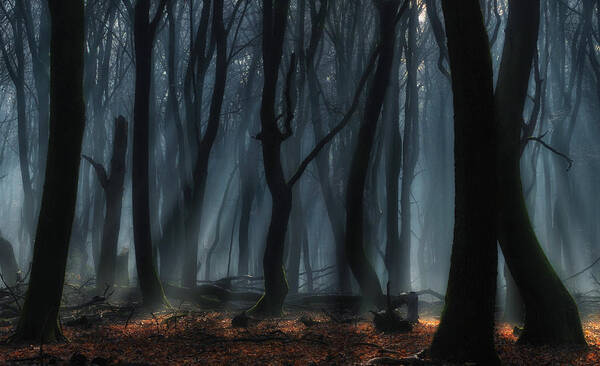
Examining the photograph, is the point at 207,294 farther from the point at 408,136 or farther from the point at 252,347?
the point at 408,136

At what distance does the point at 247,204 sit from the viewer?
18031 millimetres

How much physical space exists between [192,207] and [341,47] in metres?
6.02

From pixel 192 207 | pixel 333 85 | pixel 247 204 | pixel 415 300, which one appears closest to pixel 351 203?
pixel 415 300

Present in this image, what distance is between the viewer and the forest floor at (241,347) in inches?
203

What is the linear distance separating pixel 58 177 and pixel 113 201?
6171 mm

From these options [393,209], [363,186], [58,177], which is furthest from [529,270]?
[393,209]

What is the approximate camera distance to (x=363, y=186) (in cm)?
1017

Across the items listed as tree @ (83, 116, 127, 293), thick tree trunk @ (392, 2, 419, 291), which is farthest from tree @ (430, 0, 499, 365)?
thick tree trunk @ (392, 2, 419, 291)

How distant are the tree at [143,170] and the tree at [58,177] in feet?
13.0

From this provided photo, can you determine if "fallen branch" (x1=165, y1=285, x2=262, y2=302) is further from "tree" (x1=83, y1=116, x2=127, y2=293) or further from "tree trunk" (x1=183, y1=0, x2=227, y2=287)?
"tree" (x1=83, y1=116, x2=127, y2=293)

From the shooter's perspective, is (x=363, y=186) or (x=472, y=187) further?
(x=363, y=186)

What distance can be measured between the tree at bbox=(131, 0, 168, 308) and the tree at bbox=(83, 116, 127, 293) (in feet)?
5.66

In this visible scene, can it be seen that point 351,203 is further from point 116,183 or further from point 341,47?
point 341,47

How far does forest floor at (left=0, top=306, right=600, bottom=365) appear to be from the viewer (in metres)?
5.15
